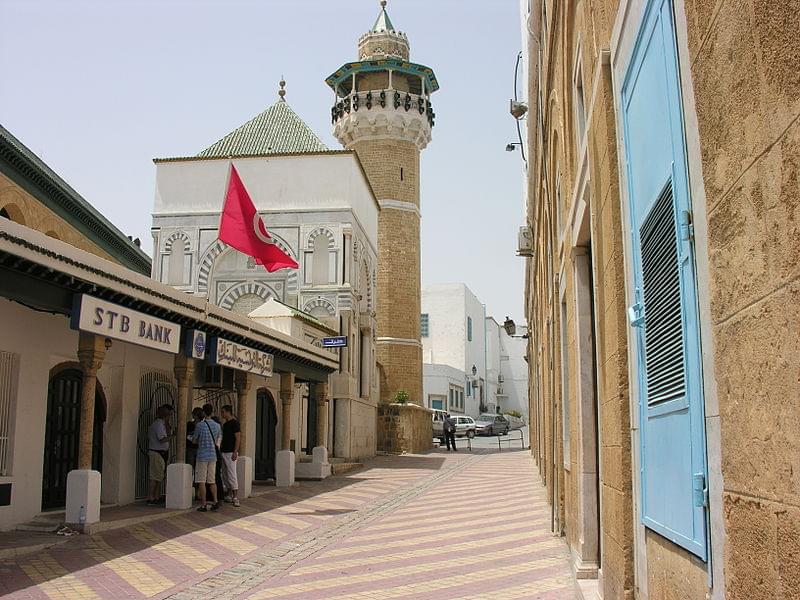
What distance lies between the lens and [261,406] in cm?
2005

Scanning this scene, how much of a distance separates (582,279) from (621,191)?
267 centimetres

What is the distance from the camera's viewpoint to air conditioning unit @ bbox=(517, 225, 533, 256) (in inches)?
719

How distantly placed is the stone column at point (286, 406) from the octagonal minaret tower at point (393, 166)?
63.0 feet

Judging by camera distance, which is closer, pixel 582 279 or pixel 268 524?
pixel 582 279

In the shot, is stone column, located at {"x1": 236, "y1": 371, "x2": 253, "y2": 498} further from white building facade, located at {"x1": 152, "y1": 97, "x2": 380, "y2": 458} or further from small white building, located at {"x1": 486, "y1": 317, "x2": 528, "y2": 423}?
small white building, located at {"x1": 486, "y1": 317, "x2": 528, "y2": 423}

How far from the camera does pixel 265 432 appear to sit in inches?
795

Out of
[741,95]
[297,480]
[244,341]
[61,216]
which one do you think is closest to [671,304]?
[741,95]

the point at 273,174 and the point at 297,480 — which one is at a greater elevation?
the point at 273,174

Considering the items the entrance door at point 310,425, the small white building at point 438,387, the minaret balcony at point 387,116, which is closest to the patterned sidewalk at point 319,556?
the entrance door at point 310,425

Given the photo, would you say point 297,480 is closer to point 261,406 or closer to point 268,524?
point 261,406

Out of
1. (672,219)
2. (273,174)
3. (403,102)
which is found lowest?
(672,219)

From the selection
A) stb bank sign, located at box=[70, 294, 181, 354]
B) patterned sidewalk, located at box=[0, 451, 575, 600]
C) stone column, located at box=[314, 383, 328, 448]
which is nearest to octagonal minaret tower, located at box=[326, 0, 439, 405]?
stone column, located at box=[314, 383, 328, 448]

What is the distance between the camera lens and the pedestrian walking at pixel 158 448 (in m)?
13.1

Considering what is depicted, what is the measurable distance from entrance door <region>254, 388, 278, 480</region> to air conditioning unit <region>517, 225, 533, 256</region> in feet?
22.6
